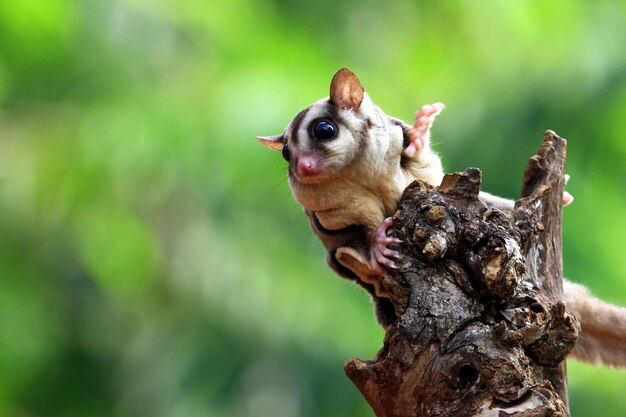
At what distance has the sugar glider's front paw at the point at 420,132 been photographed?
420cm

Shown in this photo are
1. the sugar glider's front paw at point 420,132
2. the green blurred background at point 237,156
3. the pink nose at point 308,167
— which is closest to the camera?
the pink nose at point 308,167

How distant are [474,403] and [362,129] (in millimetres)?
1386

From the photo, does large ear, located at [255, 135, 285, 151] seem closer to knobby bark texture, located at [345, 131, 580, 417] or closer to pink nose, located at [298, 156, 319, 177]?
pink nose, located at [298, 156, 319, 177]

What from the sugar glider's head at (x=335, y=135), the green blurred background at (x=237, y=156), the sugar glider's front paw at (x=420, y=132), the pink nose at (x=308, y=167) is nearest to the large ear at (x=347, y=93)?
the sugar glider's head at (x=335, y=135)

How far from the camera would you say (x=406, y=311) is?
3342 millimetres

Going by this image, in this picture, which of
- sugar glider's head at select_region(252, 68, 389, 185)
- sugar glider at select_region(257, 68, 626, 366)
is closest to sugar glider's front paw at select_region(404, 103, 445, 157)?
sugar glider at select_region(257, 68, 626, 366)

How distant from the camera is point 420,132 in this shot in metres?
4.25

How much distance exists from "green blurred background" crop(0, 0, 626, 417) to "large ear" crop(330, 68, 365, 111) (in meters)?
3.16

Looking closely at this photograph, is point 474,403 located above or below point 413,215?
below

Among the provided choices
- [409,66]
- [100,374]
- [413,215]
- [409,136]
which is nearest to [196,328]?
[100,374]

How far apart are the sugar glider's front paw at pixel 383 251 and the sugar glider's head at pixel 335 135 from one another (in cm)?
42

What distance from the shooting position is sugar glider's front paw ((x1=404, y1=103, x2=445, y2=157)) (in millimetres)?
4199

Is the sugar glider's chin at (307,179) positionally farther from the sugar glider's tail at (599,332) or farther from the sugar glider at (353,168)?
the sugar glider's tail at (599,332)

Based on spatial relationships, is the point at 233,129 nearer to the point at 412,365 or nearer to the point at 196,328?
the point at 196,328
